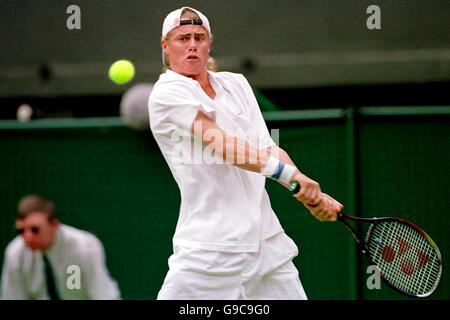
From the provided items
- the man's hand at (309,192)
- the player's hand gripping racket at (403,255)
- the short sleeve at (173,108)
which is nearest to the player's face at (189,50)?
the short sleeve at (173,108)

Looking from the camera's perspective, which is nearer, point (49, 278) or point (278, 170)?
point (278, 170)

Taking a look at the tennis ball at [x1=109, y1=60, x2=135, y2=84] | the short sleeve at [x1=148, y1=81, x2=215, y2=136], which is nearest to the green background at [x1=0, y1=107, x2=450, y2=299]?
the tennis ball at [x1=109, y1=60, x2=135, y2=84]

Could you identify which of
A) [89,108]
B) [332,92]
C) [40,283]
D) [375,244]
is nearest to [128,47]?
[89,108]

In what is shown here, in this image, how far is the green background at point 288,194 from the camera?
629 centimetres

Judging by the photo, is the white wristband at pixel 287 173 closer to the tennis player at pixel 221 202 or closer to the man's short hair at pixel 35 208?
the tennis player at pixel 221 202

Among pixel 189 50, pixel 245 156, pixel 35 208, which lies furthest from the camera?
pixel 35 208

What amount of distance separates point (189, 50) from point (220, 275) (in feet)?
2.74

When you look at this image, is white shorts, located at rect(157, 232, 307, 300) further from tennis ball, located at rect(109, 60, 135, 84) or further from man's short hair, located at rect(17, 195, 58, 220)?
tennis ball, located at rect(109, 60, 135, 84)

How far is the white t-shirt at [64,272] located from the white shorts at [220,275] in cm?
167

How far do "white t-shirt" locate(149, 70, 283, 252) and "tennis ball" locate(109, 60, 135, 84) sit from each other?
8.73ft

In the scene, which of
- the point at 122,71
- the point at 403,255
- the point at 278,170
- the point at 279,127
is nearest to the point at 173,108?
the point at 278,170

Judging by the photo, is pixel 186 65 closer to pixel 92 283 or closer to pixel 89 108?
pixel 92 283

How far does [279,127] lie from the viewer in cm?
638

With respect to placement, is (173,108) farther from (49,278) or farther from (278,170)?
(49,278)
